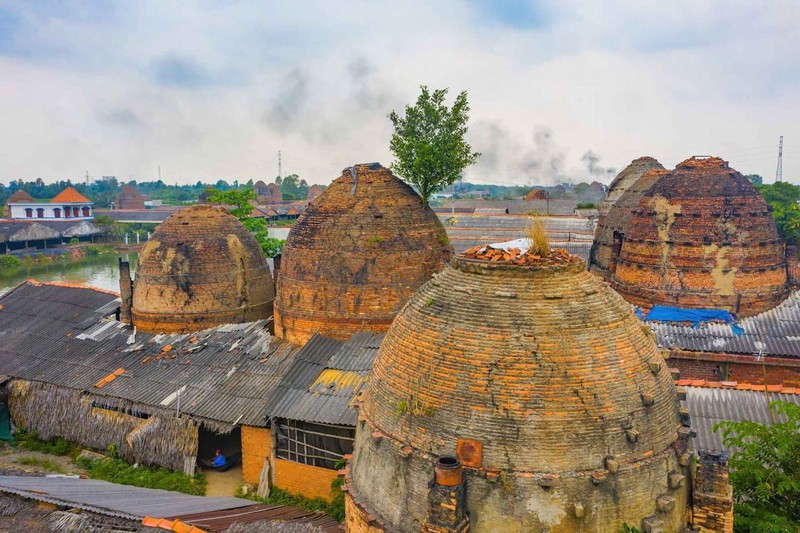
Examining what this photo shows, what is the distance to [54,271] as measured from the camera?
53.0 meters

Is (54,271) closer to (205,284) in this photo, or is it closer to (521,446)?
(205,284)

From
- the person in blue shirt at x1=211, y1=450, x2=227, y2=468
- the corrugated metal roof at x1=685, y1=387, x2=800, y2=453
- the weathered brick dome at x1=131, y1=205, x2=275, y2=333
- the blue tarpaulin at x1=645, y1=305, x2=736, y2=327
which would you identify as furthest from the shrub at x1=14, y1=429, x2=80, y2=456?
the blue tarpaulin at x1=645, y1=305, x2=736, y2=327

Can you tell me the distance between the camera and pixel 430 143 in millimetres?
20266

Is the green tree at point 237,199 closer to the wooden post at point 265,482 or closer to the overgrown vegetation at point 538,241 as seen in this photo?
the wooden post at point 265,482

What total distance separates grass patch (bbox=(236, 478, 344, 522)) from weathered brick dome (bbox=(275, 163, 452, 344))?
5.03 m

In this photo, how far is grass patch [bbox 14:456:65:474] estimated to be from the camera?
16688 millimetres

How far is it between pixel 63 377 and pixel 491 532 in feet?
55.7

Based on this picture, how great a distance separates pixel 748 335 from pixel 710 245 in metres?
3.30

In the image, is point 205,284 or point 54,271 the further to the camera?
point 54,271

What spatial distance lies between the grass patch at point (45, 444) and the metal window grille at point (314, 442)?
25.4 ft

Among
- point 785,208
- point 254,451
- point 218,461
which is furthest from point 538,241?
point 785,208

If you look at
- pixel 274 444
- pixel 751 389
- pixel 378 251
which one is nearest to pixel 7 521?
pixel 274 444

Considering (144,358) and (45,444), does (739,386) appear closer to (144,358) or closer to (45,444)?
(144,358)

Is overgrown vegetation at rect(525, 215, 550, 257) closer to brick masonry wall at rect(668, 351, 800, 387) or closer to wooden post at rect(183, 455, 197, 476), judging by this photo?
brick masonry wall at rect(668, 351, 800, 387)
